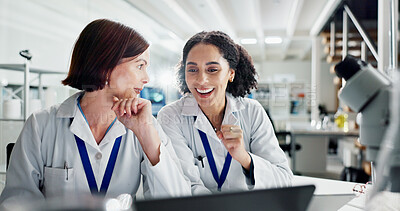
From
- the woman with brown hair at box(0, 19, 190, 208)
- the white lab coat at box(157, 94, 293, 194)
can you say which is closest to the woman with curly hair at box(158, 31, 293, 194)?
the white lab coat at box(157, 94, 293, 194)

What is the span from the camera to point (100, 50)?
3.89ft

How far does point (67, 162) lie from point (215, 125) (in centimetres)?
66

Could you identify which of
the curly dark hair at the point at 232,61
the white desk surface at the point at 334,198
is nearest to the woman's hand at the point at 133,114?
the curly dark hair at the point at 232,61

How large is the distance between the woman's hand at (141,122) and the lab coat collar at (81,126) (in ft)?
0.25

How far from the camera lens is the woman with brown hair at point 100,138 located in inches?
43.8

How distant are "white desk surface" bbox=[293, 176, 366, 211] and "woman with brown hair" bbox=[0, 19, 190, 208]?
0.51m

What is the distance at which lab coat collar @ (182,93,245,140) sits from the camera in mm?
1410

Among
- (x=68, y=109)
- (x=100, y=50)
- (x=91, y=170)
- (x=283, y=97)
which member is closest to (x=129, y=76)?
(x=100, y=50)

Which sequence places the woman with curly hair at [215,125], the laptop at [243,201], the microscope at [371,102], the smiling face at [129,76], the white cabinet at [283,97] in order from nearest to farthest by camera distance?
the laptop at [243,201]
the microscope at [371,102]
the smiling face at [129,76]
the woman with curly hair at [215,125]
the white cabinet at [283,97]

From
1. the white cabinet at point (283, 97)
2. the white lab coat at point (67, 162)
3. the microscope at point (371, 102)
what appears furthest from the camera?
the white cabinet at point (283, 97)

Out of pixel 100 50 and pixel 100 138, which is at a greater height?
pixel 100 50

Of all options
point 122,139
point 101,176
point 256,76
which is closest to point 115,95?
point 122,139

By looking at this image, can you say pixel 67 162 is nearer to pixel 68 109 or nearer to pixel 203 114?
pixel 68 109

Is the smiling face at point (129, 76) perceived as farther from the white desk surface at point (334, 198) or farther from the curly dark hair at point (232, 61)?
the white desk surface at point (334, 198)
